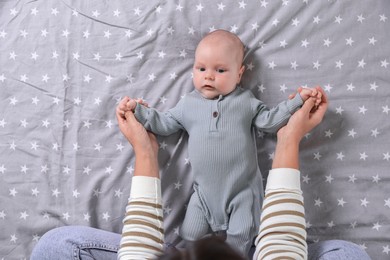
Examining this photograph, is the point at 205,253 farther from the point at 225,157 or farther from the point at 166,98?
the point at 166,98

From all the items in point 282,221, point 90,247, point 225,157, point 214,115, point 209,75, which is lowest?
point 90,247

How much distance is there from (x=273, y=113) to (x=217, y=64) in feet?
0.64

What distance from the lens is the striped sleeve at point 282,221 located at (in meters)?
1.19

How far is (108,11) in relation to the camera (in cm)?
144

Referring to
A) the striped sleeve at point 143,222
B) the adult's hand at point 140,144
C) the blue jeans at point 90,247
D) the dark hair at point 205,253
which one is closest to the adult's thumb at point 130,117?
the adult's hand at point 140,144

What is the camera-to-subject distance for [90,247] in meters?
1.26

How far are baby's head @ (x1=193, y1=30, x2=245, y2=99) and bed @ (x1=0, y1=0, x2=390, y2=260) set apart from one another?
79 mm

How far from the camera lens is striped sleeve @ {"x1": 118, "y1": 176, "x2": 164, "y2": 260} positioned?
4.03ft

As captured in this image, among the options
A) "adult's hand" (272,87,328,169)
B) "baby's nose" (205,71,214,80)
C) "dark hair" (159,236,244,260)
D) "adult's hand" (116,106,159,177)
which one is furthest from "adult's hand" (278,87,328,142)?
"dark hair" (159,236,244,260)

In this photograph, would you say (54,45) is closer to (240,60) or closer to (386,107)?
(240,60)

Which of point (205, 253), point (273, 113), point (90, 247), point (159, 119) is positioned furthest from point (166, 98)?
point (205, 253)

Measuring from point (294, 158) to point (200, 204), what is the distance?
0.89 ft

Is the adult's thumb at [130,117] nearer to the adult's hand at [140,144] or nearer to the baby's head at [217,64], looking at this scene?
the adult's hand at [140,144]

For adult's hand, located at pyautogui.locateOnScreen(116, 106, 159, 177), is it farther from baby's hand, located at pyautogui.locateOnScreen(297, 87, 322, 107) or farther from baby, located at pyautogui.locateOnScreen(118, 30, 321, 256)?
baby's hand, located at pyautogui.locateOnScreen(297, 87, 322, 107)
